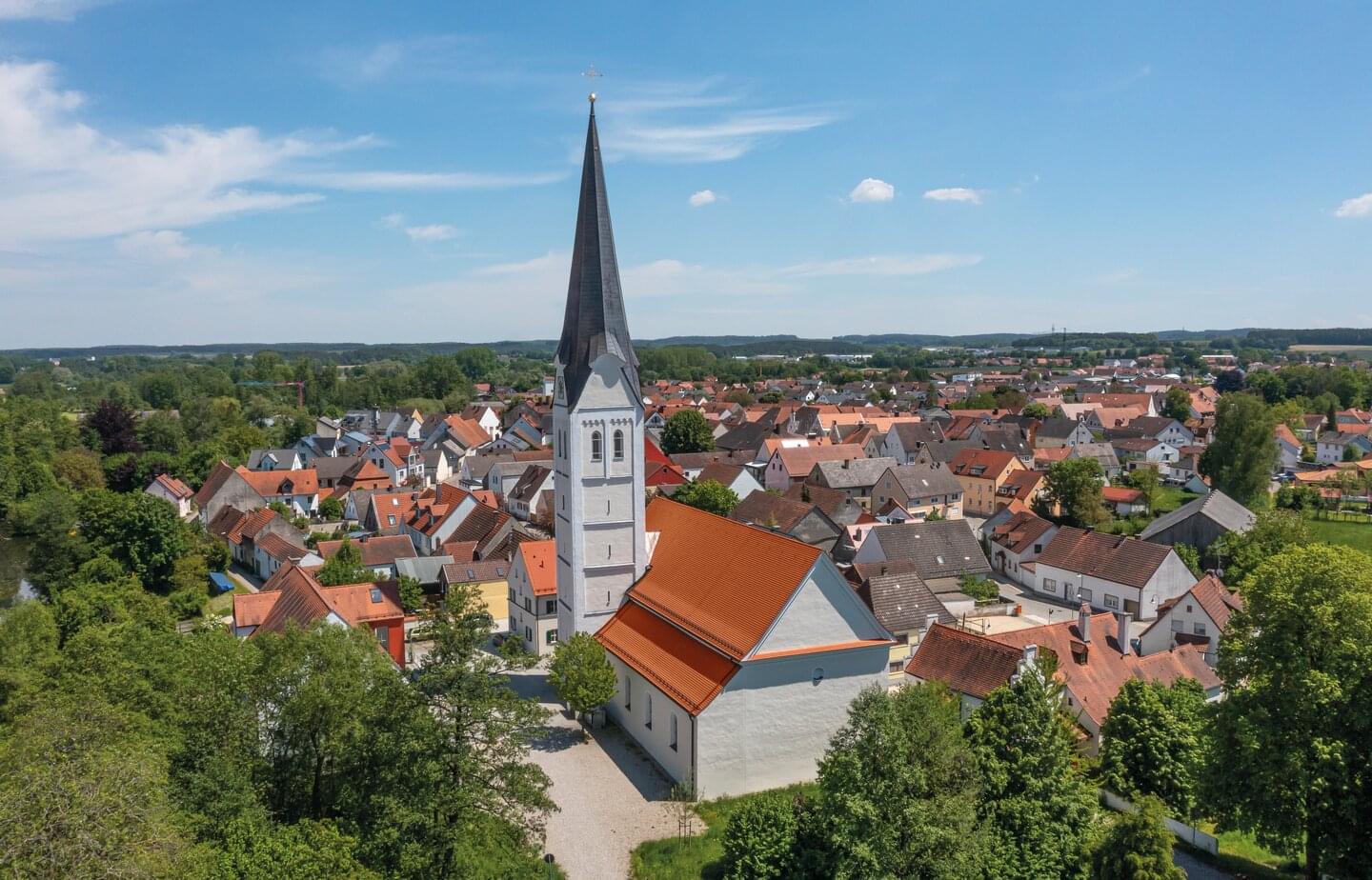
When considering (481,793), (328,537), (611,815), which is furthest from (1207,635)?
(328,537)

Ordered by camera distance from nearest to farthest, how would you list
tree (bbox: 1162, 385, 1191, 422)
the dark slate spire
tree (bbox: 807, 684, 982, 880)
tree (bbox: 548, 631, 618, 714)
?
tree (bbox: 807, 684, 982, 880) → tree (bbox: 548, 631, 618, 714) → the dark slate spire → tree (bbox: 1162, 385, 1191, 422)

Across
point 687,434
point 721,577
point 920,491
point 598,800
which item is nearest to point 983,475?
point 920,491

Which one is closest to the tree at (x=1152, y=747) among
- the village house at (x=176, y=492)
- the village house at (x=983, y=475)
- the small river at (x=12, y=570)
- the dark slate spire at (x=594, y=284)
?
the dark slate spire at (x=594, y=284)

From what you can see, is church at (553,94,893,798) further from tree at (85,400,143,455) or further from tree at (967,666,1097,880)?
tree at (85,400,143,455)

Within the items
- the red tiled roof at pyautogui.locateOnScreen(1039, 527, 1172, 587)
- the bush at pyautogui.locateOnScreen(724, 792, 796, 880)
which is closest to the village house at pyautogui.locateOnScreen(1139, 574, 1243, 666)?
the red tiled roof at pyautogui.locateOnScreen(1039, 527, 1172, 587)

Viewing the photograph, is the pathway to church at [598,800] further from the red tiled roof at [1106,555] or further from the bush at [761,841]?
the red tiled roof at [1106,555]

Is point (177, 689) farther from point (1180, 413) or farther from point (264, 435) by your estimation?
point (1180, 413)

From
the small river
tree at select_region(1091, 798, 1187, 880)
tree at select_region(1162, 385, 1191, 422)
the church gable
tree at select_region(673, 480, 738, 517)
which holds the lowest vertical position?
the small river
